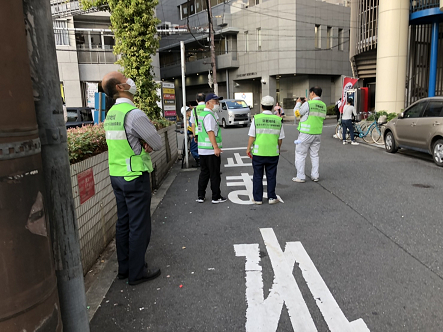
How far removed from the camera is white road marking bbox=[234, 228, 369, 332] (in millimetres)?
2768

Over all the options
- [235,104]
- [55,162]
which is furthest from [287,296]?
[235,104]

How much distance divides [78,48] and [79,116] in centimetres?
1202

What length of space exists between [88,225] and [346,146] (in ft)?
36.0

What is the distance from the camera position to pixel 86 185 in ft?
12.7

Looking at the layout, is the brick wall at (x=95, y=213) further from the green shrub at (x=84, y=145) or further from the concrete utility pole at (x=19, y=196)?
the concrete utility pole at (x=19, y=196)

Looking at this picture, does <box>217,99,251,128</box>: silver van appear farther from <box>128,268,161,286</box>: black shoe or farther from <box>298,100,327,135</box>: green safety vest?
<box>128,268,161,286</box>: black shoe

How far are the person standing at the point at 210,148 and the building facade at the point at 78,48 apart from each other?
786 inches

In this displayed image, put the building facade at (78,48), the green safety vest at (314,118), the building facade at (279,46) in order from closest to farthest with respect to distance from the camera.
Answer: the green safety vest at (314,118) → the building facade at (78,48) → the building facade at (279,46)

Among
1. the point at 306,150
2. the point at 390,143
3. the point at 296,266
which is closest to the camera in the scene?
the point at 296,266

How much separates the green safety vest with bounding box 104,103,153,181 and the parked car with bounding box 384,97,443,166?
8.14m

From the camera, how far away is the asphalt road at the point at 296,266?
9.42 feet

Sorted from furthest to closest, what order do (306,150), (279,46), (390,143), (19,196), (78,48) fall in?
(279,46)
(78,48)
(390,143)
(306,150)
(19,196)

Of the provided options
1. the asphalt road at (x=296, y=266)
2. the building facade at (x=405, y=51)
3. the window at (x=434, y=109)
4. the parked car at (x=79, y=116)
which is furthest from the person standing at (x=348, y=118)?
the parked car at (x=79, y=116)

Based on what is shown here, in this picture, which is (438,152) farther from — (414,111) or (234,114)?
(234,114)
